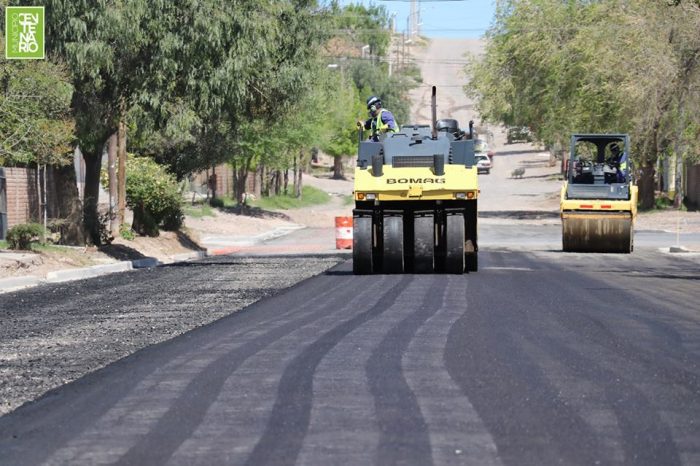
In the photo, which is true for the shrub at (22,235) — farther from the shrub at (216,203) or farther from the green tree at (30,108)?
the shrub at (216,203)

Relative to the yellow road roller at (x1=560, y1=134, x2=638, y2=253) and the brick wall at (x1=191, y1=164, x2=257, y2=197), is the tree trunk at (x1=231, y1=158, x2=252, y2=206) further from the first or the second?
the yellow road roller at (x1=560, y1=134, x2=638, y2=253)

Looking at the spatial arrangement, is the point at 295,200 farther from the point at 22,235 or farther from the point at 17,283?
the point at 17,283

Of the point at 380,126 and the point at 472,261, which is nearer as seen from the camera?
the point at 380,126

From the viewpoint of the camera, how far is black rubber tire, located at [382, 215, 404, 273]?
892 inches

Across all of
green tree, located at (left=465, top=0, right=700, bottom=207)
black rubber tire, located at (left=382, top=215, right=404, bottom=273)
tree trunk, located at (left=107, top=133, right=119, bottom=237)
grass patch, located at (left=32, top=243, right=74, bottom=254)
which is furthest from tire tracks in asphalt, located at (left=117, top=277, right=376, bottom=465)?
green tree, located at (left=465, top=0, right=700, bottom=207)

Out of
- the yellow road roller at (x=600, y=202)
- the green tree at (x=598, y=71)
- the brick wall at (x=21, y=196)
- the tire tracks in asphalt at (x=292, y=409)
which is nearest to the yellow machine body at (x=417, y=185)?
the tire tracks in asphalt at (x=292, y=409)

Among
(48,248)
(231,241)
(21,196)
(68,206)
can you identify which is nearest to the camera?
(48,248)

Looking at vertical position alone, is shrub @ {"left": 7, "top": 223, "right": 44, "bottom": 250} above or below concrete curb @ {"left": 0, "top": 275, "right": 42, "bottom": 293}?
above

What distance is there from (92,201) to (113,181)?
4.19m

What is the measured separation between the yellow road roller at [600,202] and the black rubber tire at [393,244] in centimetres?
1071

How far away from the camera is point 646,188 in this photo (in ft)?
199

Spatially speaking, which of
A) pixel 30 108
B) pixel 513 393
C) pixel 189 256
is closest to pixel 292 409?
pixel 513 393

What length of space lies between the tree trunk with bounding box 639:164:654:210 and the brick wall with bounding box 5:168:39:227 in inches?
1266

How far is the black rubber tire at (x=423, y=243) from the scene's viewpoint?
2256 centimetres
